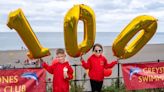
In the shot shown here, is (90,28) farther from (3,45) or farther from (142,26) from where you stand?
(3,45)

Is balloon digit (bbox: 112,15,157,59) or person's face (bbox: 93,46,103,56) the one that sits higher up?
balloon digit (bbox: 112,15,157,59)

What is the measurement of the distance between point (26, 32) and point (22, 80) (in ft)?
4.61

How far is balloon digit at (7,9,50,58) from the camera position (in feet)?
34.9

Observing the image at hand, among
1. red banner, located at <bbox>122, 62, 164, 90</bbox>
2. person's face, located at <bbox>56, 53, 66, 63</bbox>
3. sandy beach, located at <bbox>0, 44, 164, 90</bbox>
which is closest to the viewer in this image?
person's face, located at <bbox>56, 53, 66, 63</bbox>

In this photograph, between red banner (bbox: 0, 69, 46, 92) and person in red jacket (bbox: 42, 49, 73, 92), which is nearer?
person in red jacket (bbox: 42, 49, 73, 92)

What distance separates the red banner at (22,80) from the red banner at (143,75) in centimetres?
232

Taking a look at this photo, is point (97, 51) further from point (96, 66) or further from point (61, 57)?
point (61, 57)

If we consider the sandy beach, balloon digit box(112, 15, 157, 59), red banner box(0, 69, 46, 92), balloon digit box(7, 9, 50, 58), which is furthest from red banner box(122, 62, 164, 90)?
balloon digit box(7, 9, 50, 58)

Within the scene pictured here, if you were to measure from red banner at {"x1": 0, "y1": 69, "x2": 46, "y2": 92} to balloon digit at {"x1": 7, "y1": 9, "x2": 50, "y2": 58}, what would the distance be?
57 cm

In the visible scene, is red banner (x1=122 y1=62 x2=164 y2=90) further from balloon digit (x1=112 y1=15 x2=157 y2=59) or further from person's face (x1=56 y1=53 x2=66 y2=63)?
person's face (x1=56 y1=53 x2=66 y2=63)

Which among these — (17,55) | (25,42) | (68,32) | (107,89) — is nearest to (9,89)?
(25,42)

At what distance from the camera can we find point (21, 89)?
1166 centimetres

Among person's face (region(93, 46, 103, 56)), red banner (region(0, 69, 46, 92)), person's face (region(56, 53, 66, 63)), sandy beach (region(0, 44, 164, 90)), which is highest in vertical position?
sandy beach (region(0, 44, 164, 90))

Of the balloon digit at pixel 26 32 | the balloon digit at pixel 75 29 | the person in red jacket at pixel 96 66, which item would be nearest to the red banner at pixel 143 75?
the person in red jacket at pixel 96 66
